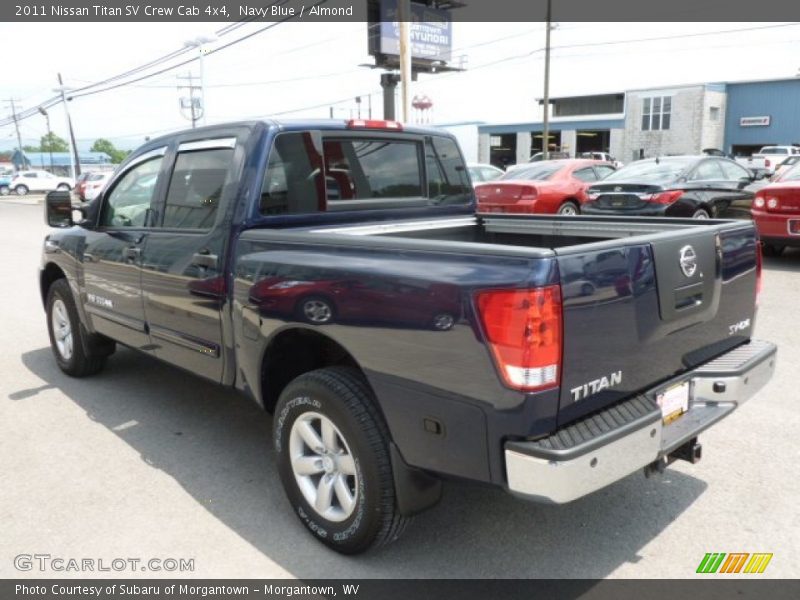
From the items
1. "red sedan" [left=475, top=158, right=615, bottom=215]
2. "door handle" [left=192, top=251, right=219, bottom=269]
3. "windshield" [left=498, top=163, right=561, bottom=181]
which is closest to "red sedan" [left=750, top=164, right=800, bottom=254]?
"red sedan" [left=475, top=158, right=615, bottom=215]

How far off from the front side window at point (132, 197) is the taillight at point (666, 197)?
8.31 metres

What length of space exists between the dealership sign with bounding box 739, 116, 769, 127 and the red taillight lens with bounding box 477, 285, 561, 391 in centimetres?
6223

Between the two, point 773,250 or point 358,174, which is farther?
point 773,250

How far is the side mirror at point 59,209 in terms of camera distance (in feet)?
15.9

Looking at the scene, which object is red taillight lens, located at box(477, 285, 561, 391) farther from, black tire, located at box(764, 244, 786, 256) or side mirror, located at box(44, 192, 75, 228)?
black tire, located at box(764, 244, 786, 256)

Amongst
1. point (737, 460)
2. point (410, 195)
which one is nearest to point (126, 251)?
point (410, 195)

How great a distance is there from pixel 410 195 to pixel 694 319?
202 cm

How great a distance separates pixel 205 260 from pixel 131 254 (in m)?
0.93

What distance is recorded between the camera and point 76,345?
5.31m

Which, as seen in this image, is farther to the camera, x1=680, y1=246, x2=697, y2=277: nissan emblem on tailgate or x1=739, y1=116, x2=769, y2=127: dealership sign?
x1=739, y1=116, x2=769, y2=127: dealership sign

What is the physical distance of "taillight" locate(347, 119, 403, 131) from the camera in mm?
4021

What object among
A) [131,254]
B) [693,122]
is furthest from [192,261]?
[693,122]

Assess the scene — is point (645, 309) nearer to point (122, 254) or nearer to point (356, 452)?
point (356, 452)

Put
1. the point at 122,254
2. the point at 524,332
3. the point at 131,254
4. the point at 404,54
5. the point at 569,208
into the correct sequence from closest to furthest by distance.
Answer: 1. the point at 524,332
2. the point at 131,254
3. the point at 122,254
4. the point at 569,208
5. the point at 404,54
